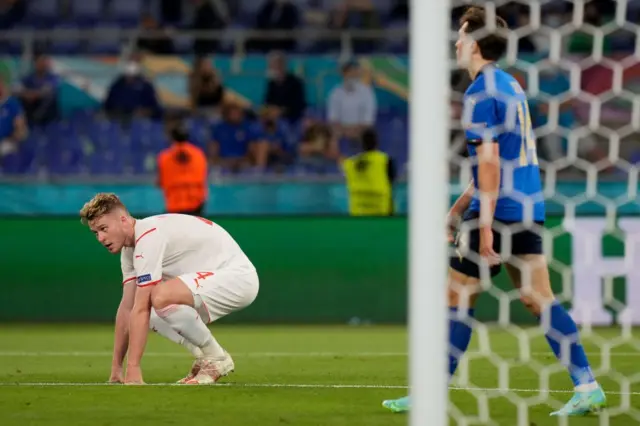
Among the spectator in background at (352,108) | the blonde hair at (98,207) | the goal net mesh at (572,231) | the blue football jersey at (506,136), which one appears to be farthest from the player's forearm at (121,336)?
the spectator in background at (352,108)

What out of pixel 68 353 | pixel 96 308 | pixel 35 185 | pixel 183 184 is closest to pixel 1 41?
pixel 35 185

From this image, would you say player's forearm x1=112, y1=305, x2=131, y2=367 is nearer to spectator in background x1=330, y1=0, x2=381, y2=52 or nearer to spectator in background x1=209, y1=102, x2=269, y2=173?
spectator in background x1=209, y1=102, x2=269, y2=173

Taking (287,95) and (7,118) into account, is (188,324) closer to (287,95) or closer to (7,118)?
(287,95)

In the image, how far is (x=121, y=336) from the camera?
6.48m

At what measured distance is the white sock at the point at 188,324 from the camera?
21.1 ft

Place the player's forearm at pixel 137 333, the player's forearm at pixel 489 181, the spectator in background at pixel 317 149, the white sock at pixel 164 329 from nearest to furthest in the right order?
the player's forearm at pixel 489 181, the player's forearm at pixel 137 333, the white sock at pixel 164 329, the spectator in background at pixel 317 149

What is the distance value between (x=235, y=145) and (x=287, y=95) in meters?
0.86

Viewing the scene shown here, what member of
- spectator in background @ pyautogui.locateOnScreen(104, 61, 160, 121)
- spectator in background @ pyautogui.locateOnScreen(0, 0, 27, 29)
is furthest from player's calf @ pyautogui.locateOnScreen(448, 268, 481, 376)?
spectator in background @ pyautogui.locateOnScreen(0, 0, 27, 29)

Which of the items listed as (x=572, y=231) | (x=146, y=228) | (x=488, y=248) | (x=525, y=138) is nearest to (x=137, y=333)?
(x=146, y=228)

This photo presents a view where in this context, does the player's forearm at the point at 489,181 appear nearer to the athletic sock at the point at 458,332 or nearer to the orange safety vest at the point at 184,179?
the athletic sock at the point at 458,332

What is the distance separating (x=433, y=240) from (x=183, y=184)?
9.19 m

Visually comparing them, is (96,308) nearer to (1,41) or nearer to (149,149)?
(149,149)

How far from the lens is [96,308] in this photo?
11703 millimetres

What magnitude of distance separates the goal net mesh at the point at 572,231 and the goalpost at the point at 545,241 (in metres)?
0.02
